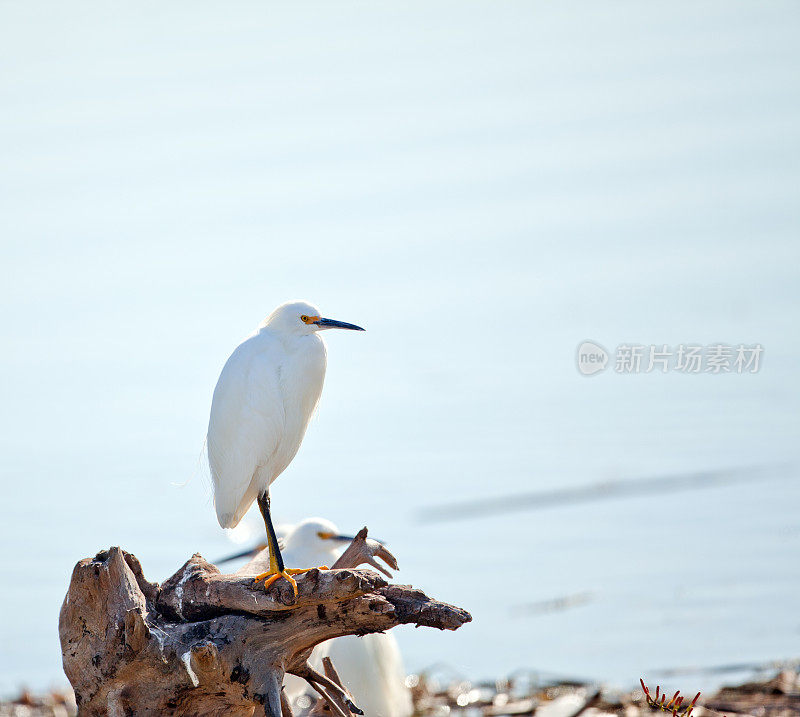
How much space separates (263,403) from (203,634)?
4.01 feet

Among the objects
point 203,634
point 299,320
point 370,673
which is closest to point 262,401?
point 299,320

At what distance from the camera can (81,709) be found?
15.9 ft

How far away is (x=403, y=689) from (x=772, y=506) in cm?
600

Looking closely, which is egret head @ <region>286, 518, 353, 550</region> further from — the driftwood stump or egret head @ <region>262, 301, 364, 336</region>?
the driftwood stump

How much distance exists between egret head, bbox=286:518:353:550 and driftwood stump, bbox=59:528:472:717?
2.69m

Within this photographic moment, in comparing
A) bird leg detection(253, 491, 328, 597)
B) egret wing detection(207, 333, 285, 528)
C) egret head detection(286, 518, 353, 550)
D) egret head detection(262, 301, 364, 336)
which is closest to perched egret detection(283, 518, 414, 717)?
egret head detection(286, 518, 353, 550)

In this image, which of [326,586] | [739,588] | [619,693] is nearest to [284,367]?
[326,586]

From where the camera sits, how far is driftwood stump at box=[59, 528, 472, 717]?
467cm

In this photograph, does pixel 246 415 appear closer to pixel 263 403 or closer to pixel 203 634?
pixel 263 403

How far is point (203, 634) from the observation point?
4824 mm

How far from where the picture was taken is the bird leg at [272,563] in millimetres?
4836

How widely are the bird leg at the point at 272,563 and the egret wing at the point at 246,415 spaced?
134mm

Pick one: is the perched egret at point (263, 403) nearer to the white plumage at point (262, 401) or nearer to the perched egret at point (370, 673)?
the white plumage at point (262, 401)

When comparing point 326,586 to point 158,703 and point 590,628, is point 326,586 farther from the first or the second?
point 590,628
